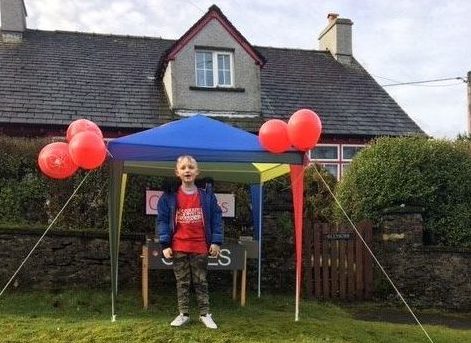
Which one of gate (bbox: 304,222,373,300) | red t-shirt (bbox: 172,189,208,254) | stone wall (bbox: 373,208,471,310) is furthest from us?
stone wall (bbox: 373,208,471,310)

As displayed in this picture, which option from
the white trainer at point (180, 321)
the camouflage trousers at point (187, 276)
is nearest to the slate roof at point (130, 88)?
the camouflage trousers at point (187, 276)

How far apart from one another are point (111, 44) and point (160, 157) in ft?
48.6

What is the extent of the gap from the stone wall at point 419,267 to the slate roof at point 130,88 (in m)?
7.86

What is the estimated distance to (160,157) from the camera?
748 cm

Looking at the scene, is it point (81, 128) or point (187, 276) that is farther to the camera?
point (81, 128)

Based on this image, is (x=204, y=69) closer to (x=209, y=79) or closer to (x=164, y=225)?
(x=209, y=79)

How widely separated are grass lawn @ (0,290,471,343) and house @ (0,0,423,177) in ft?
28.9

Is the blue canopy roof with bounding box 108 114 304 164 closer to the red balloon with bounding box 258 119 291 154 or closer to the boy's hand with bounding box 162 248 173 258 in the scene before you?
the red balloon with bounding box 258 119 291 154

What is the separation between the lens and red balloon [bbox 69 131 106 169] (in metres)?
6.89

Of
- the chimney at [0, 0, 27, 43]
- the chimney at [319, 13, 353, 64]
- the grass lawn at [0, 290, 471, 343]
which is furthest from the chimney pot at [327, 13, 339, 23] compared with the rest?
the grass lawn at [0, 290, 471, 343]

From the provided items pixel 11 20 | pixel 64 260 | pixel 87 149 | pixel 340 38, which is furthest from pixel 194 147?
pixel 340 38

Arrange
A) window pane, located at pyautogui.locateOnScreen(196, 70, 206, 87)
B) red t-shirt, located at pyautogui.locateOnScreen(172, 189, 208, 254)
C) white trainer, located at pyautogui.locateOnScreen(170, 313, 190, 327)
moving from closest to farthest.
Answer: white trainer, located at pyautogui.locateOnScreen(170, 313, 190, 327)
red t-shirt, located at pyautogui.locateOnScreen(172, 189, 208, 254)
window pane, located at pyautogui.locateOnScreen(196, 70, 206, 87)

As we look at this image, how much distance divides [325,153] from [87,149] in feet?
41.8

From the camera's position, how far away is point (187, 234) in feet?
22.4
